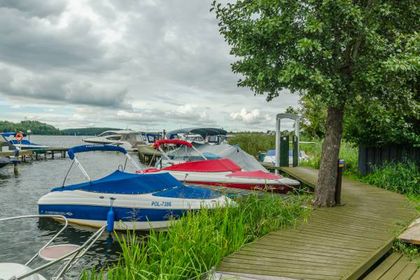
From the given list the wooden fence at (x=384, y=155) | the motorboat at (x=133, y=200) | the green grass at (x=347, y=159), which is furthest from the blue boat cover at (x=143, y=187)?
the green grass at (x=347, y=159)

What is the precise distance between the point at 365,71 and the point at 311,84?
134cm

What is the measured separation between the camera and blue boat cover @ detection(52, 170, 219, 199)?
34.7ft

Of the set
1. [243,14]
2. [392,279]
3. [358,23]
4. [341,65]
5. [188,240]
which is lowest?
[392,279]

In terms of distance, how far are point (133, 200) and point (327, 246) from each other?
18.8ft

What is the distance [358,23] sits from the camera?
8320 mm

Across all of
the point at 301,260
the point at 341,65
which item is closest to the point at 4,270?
the point at 301,260

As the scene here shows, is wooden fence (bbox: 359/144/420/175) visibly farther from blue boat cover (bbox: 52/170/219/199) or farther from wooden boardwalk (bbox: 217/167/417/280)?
blue boat cover (bbox: 52/170/219/199)

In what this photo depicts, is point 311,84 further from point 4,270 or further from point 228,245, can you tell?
point 4,270

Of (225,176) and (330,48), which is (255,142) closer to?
(225,176)

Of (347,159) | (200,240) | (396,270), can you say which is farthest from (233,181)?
(347,159)

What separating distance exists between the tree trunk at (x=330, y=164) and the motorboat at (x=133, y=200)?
8.51ft

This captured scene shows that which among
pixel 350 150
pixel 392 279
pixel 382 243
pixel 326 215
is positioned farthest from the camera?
pixel 350 150

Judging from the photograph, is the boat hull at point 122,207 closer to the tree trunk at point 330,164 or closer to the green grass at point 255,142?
the tree trunk at point 330,164

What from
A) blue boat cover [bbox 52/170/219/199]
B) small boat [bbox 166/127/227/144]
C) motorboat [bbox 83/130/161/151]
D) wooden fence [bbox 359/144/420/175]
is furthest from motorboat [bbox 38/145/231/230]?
motorboat [bbox 83/130/161/151]
